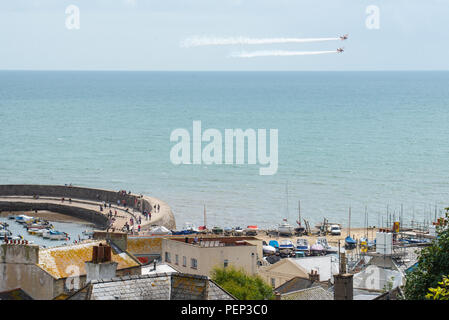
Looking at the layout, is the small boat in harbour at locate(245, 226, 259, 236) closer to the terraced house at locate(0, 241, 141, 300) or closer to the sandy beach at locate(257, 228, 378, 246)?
the sandy beach at locate(257, 228, 378, 246)

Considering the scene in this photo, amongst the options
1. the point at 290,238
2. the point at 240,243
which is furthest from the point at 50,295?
the point at 290,238

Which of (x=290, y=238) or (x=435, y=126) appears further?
(x=435, y=126)

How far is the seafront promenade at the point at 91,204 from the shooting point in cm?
7269

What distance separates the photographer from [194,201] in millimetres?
90438

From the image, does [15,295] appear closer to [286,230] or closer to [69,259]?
[69,259]

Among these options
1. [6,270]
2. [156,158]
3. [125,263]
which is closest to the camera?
[6,270]

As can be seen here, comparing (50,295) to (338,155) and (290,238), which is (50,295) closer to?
(290,238)

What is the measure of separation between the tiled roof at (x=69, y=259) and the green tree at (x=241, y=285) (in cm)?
369

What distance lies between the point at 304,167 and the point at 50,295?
95523 millimetres

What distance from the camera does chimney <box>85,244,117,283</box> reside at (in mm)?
24125

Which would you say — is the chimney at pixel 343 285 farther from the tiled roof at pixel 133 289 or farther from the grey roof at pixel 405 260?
the grey roof at pixel 405 260

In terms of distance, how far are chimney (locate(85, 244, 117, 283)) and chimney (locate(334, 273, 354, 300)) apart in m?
5.58

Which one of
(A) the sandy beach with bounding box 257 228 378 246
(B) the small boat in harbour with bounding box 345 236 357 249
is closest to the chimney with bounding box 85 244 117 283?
(B) the small boat in harbour with bounding box 345 236 357 249
